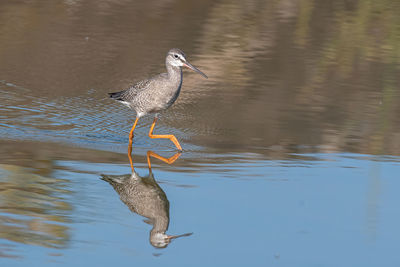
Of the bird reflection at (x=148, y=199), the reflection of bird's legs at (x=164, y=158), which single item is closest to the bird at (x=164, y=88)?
the reflection of bird's legs at (x=164, y=158)

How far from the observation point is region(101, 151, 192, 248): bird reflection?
683 cm

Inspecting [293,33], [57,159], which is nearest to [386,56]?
[293,33]

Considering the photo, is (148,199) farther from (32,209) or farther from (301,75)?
(301,75)

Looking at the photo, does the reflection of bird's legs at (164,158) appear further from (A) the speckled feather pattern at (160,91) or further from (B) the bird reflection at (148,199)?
(A) the speckled feather pattern at (160,91)

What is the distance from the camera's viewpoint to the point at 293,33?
16609 mm

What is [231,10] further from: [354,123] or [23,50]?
[354,123]

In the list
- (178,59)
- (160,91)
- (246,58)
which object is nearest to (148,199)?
(160,91)

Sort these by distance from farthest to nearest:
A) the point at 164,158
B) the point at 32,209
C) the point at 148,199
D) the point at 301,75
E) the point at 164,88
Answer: the point at 301,75 → the point at 164,88 → the point at 164,158 → the point at 148,199 → the point at 32,209

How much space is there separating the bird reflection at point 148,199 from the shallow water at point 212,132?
0.04 meters

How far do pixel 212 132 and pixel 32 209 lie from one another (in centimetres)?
370

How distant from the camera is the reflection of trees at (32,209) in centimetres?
667

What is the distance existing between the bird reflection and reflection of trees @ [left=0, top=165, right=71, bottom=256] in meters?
0.60

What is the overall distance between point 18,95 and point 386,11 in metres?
10.0

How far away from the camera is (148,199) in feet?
25.6
